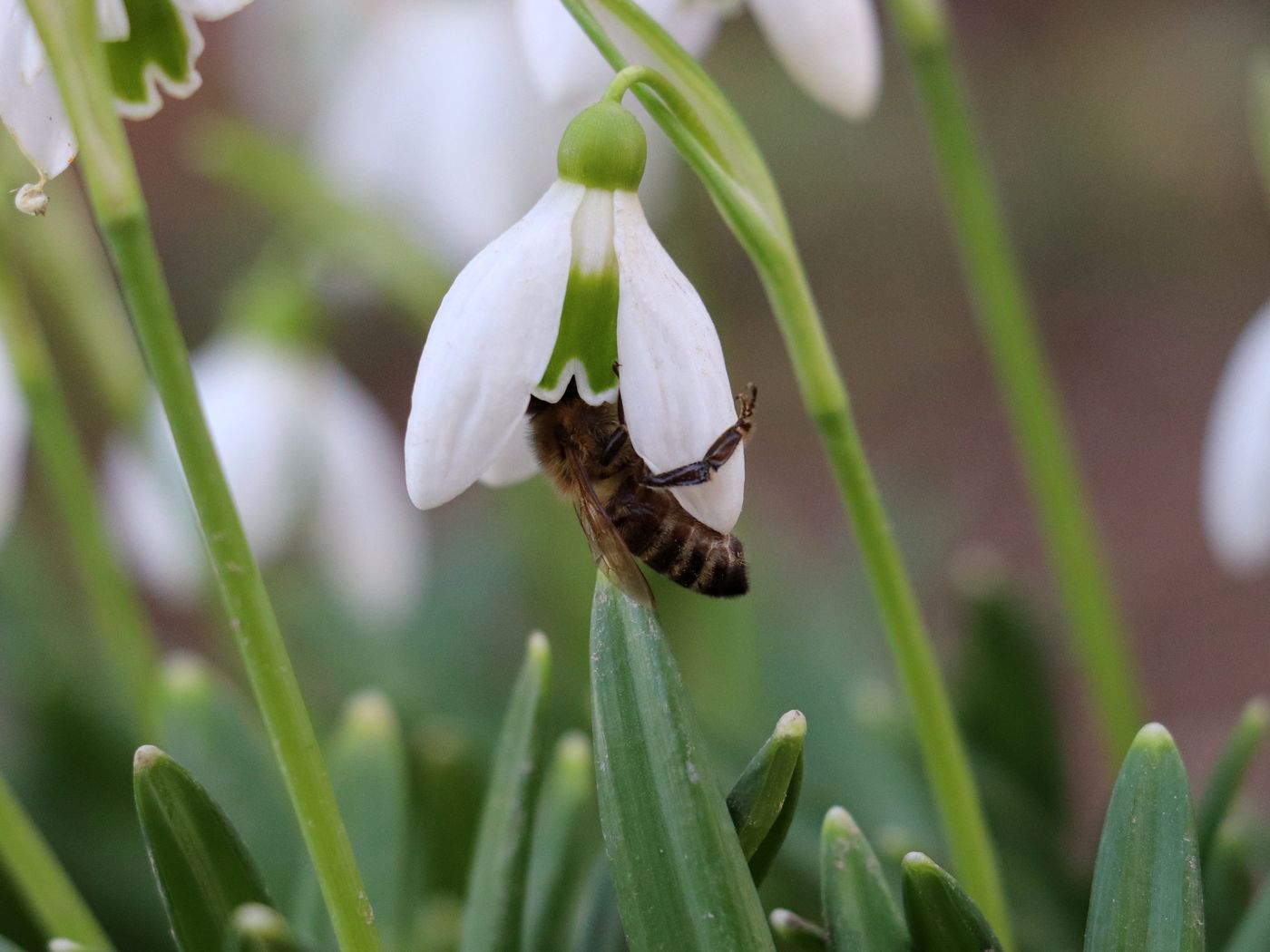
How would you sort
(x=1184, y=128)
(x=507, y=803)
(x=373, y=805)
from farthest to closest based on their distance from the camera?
(x=1184, y=128), (x=373, y=805), (x=507, y=803)

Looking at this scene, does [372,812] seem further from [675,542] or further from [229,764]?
[675,542]

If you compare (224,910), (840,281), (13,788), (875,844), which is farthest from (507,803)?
(840,281)

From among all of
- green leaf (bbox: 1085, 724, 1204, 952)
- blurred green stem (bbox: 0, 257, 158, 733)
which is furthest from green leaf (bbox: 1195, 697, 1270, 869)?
blurred green stem (bbox: 0, 257, 158, 733)

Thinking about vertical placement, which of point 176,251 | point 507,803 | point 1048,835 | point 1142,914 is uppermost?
point 176,251

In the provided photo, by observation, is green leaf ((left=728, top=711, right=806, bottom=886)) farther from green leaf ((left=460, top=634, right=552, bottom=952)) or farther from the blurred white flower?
the blurred white flower

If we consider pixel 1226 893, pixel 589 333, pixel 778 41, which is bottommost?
pixel 1226 893

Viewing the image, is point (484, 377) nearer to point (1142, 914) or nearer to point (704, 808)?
point (704, 808)

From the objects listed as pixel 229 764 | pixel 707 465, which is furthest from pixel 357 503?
pixel 707 465
